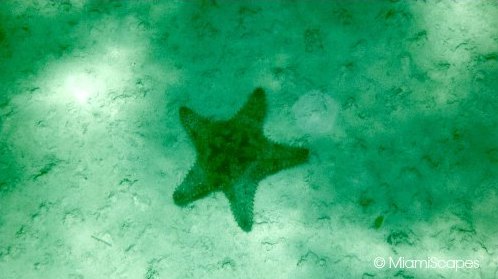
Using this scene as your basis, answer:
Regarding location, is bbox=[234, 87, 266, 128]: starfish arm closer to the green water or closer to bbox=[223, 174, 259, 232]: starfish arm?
the green water

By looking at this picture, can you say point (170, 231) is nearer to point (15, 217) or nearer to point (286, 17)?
point (15, 217)

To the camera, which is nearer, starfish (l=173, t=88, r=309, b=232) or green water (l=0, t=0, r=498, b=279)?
starfish (l=173, t=88, r=309, b=232)

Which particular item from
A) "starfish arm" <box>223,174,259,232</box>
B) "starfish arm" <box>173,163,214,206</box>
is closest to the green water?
"starfish arm" <box>223,174,259,232</box>

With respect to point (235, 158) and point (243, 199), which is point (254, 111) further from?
point (243, 199)

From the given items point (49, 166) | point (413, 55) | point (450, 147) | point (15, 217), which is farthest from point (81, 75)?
point (450, 147)

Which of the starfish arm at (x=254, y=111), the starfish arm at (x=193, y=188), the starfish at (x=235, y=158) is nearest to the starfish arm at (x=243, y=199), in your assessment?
the starfish at (x=235, y=158)

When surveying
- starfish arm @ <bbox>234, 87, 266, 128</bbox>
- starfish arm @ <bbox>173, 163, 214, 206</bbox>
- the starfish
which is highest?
starfish arm @ <bbox>234, 87, 266, 128</bbox>

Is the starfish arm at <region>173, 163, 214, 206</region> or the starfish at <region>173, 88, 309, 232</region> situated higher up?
the starfish at <region>173, 88, 309, 232</region>

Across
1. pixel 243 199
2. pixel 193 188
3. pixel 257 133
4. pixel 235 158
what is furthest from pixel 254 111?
pixel 193 188
